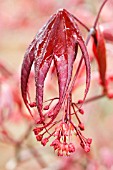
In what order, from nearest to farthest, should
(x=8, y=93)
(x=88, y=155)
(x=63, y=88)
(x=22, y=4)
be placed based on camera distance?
(x=63, y=88) → (x=8, y=93) → (x=88, y=155) → (x=22, y=4)

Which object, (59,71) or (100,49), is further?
(100,49)

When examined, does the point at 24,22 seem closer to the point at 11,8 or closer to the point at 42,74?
the point at 11,8

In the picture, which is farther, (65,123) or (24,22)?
(24,22)

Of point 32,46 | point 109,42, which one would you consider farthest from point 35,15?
point 32,46

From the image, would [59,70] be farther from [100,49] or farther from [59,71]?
[100,49]

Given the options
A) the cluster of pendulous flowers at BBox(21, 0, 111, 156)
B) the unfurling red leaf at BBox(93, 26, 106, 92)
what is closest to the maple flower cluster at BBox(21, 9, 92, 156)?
the cluster of pendulous flowers at BBox(21, 0, 111, 156)

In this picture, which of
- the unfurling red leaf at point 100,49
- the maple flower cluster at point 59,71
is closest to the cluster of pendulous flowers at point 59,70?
the maple flower cluster at point 59,71

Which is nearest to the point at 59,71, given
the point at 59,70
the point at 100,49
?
the point at 59,70

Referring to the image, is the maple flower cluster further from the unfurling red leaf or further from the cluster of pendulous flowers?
the unfurling red leaf
